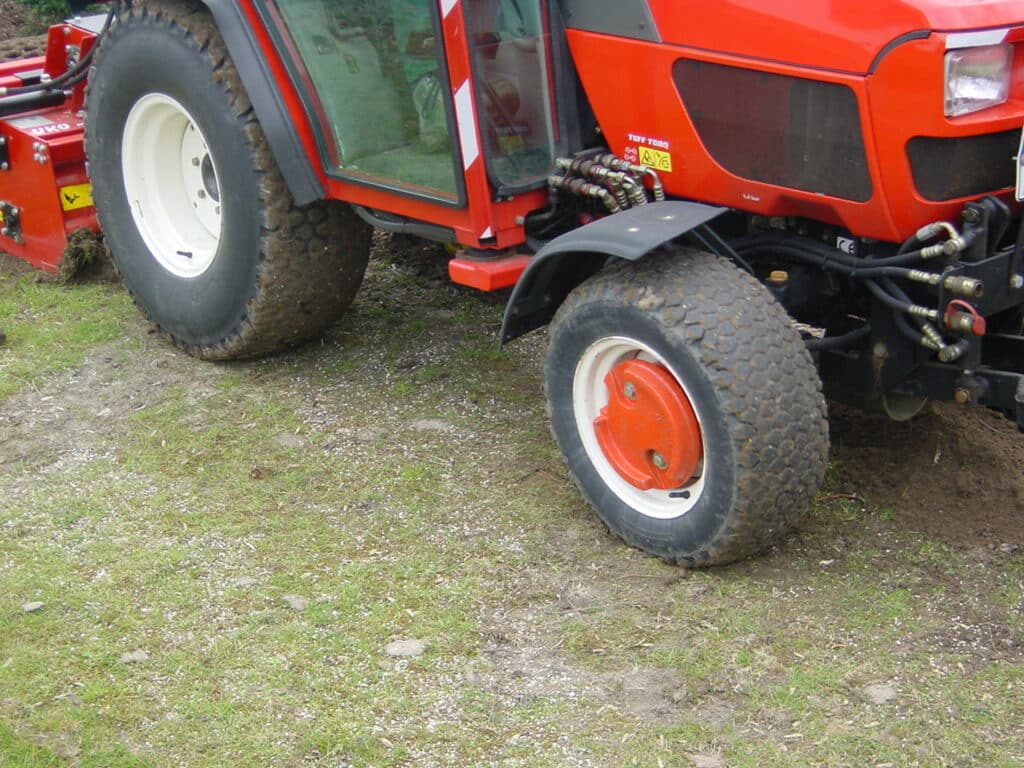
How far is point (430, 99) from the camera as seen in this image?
12.4ft

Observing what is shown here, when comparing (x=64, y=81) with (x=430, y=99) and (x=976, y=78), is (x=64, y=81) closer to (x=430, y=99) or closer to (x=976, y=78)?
(x=430, y=99)

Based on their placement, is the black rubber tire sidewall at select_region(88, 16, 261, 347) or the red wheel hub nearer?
the red wheel hub

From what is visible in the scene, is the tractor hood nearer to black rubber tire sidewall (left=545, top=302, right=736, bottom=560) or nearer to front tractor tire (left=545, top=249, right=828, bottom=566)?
front tractor tire (left=545, top=249, right=828, bottom=566)

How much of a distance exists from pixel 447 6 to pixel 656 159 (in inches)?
26.8

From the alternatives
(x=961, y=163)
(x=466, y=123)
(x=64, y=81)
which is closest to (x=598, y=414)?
(x=466, y=123)

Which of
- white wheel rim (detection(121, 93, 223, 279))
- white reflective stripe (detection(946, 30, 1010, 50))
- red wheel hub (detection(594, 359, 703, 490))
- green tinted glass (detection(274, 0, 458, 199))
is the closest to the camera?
white reflective stripe (detection(946, 30, 1010, 50))

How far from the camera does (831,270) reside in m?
3.45

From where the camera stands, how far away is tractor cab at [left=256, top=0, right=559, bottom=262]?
3576 millimetres

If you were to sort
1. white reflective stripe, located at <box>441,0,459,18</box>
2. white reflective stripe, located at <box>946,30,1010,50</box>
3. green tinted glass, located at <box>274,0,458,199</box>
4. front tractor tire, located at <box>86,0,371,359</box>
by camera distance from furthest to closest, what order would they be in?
front tractor tire, located at <box>86,0,371,359</box>, green tinted glass, located at <box>274,0,458,199</box>, white reflective stripe, located at <box>441,0,459,18</box>, white reflective stripe, located at <box>946,30,1010,50</box>

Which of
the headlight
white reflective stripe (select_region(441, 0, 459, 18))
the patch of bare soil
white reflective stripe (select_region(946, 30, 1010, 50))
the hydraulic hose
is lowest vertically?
the patch of bare soil


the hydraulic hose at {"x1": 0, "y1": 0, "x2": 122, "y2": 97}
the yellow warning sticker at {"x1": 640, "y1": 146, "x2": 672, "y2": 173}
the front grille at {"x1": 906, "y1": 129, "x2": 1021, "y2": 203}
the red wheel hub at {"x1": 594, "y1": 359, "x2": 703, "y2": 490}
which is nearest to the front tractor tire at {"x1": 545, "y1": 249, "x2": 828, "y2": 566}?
the red wheel hub at {"x1": 594, "y1": 359, "x2": 703, "y2": 490}

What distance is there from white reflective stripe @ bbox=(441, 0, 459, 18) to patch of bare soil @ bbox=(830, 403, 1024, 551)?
1.69 meters

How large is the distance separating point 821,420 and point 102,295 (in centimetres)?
326

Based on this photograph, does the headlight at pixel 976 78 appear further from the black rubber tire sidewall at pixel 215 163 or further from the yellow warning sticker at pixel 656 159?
the black rubber tire sidewall at pixel 215 163
